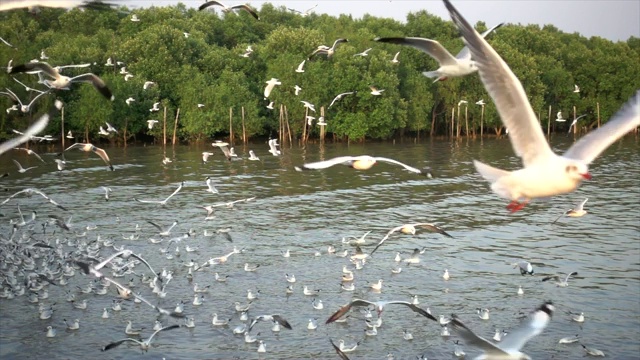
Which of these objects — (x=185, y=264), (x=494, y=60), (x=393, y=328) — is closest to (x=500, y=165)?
(x=185, y=264)

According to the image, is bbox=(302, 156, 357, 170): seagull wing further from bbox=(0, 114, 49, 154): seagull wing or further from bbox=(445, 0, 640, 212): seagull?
bbox=(0, 114, 49, 154): seagull wing

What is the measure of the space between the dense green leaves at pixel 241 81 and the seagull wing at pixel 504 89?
56601mm

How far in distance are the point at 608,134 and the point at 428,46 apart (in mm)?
2577

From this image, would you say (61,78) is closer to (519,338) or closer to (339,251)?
(519,338)

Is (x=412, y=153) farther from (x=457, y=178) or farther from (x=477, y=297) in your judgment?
(x=477, y=297)

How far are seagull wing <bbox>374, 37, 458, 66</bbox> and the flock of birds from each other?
0.8 inches

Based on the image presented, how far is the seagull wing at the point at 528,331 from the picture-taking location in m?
8.84

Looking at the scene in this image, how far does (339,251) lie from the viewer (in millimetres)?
26562

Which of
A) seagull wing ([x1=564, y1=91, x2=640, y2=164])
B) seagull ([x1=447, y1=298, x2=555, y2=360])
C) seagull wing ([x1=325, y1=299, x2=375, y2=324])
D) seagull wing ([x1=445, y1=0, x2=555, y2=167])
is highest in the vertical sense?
seagull wing ([x1=445, y1=0, x2=555, y2=167])

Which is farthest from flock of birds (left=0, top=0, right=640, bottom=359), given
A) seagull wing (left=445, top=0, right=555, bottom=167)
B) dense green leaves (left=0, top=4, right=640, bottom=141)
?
dense green leaves (left=0, top=4, right=640, bottom=141)

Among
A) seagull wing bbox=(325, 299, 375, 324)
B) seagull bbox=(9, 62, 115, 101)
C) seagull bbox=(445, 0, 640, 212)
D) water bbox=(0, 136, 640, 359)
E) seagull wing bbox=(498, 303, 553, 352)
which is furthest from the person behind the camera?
water bbox=(0, 136, 640, 359)

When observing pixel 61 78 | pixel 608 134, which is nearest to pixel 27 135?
pixel 61 78

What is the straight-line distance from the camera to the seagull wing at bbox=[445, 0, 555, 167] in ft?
22.4

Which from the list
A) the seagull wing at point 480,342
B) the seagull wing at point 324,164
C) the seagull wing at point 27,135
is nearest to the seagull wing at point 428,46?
the seagull wing at point 324,164
